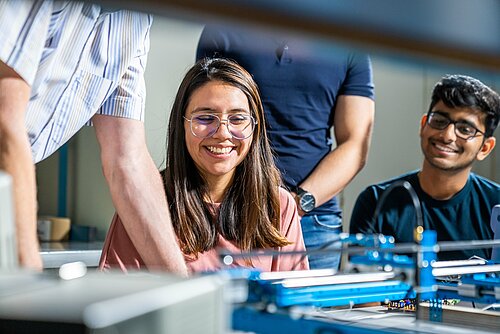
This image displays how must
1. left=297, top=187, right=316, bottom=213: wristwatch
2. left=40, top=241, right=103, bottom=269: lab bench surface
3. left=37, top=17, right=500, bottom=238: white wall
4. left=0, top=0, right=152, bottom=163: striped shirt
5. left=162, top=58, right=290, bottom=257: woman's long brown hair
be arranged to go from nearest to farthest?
1. left=0, top=0, right=152, bottom=163: striped shirt
2. left=162, top=58, right=290, bottom=257: woman's long brown hair
3. left=297, top=187, right=316, bottom=213: wristwatch
4. left=40, top=241, right=103, bottom=269: lab bench surface
5. left=37, top=17, right=500, bottom=238: white wall

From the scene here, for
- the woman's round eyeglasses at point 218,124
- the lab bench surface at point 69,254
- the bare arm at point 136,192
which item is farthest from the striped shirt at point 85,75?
the lab bench surface at point 69,254

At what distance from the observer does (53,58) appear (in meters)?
1.51

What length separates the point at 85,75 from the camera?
5.22 feet

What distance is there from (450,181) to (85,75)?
1.00m

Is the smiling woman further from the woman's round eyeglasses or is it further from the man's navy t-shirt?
the man's navy t-shirt

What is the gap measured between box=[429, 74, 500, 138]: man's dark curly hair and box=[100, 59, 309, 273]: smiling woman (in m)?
0.56

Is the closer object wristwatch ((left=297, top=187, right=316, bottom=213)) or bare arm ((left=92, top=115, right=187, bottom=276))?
bare arm ((left=92, top=115, right=187, bottom=276))

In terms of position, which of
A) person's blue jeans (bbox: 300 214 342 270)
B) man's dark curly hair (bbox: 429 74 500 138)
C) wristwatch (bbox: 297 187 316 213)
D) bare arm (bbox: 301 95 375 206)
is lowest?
person's blue jeans (bbox: 300 214 342 270)

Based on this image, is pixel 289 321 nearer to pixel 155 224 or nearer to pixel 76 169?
pixel 155 224

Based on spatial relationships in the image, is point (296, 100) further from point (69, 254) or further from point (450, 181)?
point (69, 254)

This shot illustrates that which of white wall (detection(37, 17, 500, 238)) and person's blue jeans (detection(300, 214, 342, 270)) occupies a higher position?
white wall (detection(37, 17, 500, 238))

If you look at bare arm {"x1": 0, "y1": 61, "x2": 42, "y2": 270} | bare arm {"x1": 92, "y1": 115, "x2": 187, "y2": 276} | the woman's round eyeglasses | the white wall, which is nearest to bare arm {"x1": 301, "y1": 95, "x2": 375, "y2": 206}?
the white wall

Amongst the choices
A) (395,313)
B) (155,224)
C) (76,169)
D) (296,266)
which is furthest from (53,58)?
(76,169)

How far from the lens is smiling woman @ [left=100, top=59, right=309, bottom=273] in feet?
5.63
